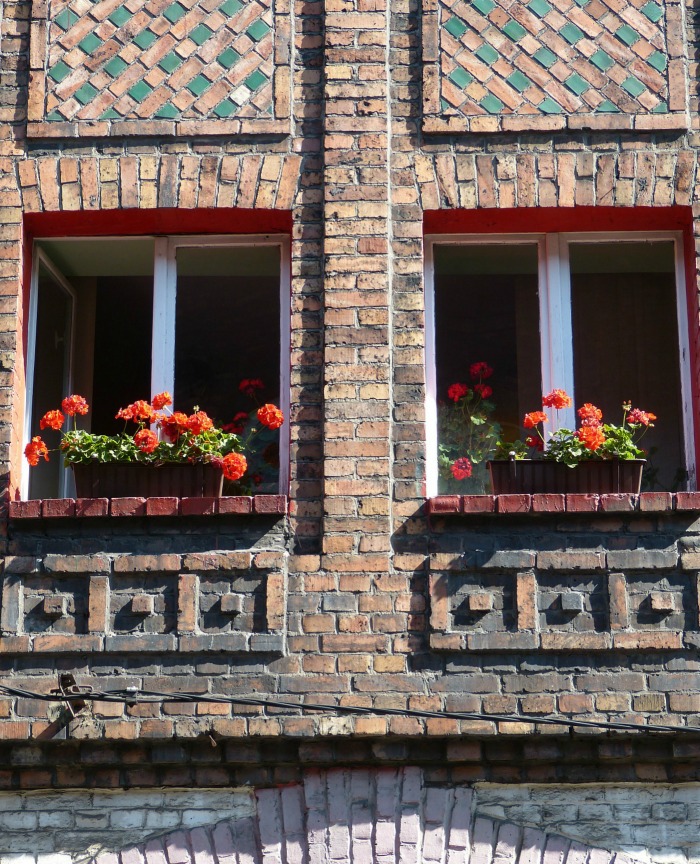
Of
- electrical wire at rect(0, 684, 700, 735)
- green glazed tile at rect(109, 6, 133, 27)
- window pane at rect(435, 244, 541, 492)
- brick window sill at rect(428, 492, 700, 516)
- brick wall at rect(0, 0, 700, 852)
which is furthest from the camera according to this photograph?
green glazed tile at rect(109, 6, 133, 27)

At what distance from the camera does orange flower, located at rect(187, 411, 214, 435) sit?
724 cm

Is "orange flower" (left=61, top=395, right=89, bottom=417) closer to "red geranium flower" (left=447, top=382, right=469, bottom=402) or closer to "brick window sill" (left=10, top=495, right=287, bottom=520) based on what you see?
"brick window sill" (left=10, top=495, right=287, bottom=520)

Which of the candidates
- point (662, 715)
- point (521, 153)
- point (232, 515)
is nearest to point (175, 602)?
point (232, 515)

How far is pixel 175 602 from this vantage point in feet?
23.2

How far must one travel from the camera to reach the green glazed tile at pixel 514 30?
7.97 metres

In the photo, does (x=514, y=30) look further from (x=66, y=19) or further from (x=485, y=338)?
(x=66, y=19)

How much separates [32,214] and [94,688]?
276 centimetres

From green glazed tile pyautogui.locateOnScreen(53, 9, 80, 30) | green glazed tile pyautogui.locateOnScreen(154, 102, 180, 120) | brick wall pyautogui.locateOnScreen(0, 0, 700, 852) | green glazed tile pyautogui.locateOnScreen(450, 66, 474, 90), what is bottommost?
brick wall pyautogui.locateOnScreen(0, 0, 700, 852)

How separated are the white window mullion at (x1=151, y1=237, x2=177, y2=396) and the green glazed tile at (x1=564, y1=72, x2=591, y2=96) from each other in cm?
251

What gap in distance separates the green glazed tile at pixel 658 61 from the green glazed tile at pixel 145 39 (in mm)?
2924

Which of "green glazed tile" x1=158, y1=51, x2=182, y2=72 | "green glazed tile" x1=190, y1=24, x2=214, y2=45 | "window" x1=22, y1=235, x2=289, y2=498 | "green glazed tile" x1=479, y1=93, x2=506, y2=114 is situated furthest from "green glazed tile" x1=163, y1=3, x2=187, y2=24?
"green glazed tile" x1=479, y1=93, x2=506, y2=114

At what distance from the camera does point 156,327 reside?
25.8 feet

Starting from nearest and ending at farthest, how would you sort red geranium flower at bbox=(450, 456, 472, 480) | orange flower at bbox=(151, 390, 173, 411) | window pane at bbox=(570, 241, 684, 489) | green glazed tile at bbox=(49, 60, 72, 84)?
orange flower at bbox=(151, 390, 173, 411) < red geranium flower at bbox=(450, 456, 472, 480) < window pane at bbox=(570, 241, 684, 489) < green glazed tile at bbox=(49, 60, 72, 84)

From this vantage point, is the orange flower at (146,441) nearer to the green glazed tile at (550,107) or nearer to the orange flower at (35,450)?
the orange flower at (35,450)
